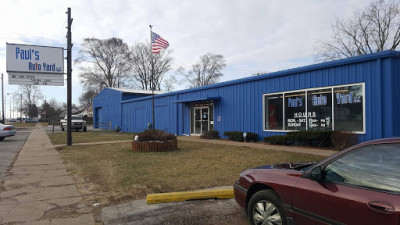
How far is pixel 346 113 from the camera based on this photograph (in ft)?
38.8

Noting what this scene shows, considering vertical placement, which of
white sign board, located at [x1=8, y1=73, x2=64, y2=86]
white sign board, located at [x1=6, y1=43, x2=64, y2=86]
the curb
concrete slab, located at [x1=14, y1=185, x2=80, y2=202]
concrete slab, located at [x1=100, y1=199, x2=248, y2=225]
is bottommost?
concrete slab, located at [x1=100, y1=199, x2=248, y2=225]

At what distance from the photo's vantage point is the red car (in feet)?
8.69

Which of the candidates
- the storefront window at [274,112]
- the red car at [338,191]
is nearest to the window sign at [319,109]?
the storefront window at [274,112]

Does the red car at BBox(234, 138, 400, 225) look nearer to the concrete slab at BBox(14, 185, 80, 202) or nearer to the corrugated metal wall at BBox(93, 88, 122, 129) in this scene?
the concrete slab at BBox(14, 185, 80, 202)

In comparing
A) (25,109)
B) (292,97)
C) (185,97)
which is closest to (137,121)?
(185,97)

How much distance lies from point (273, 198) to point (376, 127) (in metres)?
8.87

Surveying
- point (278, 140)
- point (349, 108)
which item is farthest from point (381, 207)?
point (278, 140)

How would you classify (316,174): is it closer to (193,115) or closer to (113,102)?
(193,115)

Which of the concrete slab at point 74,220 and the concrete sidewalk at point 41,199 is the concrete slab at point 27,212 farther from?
the concrete slab at point 74,220

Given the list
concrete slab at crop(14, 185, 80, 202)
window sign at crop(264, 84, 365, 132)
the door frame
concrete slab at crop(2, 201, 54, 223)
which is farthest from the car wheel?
the door frame

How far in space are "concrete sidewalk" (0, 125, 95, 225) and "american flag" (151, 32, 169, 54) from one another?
856 centimetres

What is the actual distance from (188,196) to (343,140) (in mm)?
8057

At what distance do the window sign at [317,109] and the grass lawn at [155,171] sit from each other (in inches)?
112

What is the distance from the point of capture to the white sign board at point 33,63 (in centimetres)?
1725
